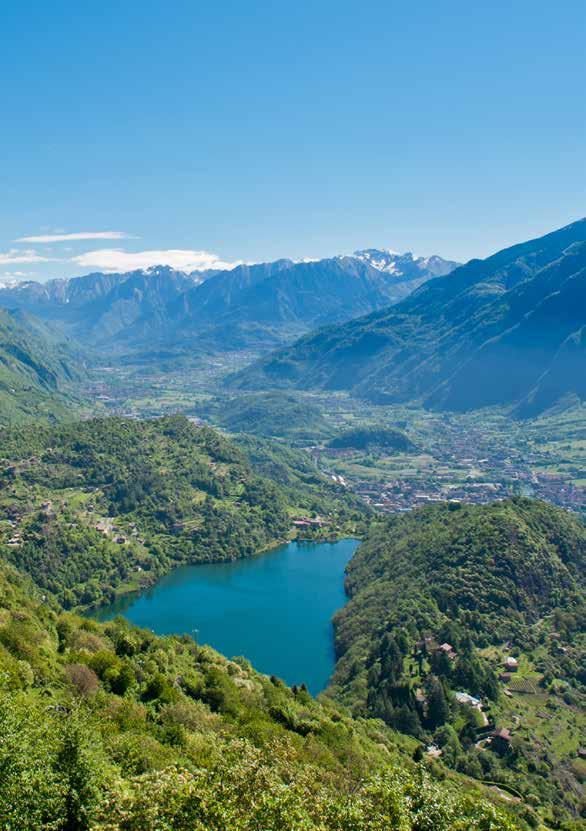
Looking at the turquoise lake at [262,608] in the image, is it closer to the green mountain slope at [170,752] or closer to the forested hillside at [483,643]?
the forested hillside at [483,643]

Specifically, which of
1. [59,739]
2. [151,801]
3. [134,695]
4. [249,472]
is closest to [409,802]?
[151,801]

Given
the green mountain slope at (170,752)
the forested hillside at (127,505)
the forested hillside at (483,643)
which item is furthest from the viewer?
the forested hillside at (127,505)

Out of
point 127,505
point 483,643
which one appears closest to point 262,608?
point 483,643

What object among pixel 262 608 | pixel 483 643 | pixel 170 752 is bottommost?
pixel 262 608

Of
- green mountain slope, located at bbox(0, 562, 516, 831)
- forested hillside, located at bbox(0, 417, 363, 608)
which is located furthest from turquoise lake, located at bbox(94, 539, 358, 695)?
green mountain slope, located at bbox(0, 562, 516, 831)

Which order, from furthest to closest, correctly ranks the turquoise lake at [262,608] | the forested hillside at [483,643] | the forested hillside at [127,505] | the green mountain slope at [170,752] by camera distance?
the forested hillside at [127,505] → the turquoise lake at [262,608] → the forested hillside at [483,643] → the green mountain slope at [170,752]

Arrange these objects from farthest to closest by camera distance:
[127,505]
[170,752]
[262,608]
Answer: [127,505], [262,608], [170,752]

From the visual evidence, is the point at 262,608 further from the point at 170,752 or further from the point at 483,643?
the point at 170,752

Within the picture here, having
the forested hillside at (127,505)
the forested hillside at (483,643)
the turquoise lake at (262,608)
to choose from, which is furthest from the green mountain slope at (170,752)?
the forested hillside at (127,505)
